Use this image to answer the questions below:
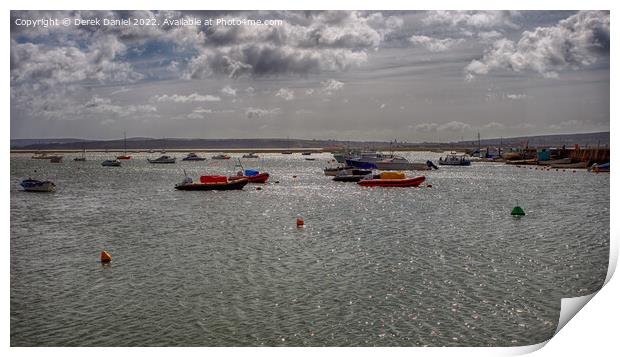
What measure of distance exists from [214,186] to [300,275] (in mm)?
30851

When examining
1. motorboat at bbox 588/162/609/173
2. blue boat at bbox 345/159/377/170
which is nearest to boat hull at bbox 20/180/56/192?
blue boat at bbox 345/159/377/170

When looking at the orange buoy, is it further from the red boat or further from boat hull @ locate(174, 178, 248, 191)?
the red boat

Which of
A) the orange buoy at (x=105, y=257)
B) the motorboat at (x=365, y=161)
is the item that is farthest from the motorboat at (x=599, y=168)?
the orange buoy at (x=105, y=257)

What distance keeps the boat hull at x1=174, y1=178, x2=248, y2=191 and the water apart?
12689mm

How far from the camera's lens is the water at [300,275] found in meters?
12.7

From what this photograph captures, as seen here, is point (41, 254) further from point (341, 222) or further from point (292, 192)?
point (292, 192)

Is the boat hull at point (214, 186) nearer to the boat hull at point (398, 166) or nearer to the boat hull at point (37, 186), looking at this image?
the boat hull at point (37, 186)

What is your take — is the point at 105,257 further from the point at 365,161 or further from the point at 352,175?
the point at 365,161

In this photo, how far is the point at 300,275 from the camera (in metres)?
17.2

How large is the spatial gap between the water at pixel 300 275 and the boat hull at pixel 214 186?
1269 cm

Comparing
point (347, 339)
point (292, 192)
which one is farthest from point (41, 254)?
point (292, 192)
